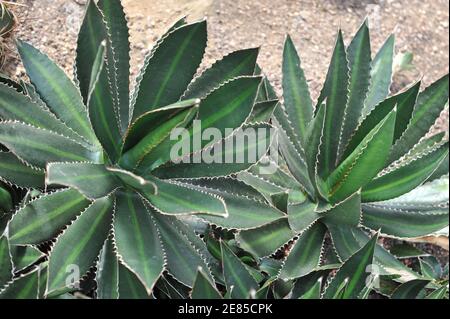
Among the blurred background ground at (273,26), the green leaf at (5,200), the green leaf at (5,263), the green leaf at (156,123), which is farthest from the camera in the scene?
the blurred background ground at (273,26)

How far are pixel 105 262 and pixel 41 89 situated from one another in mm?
481

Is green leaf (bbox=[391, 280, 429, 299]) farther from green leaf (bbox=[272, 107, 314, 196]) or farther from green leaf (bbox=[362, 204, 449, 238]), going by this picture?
green leaf (bbox=[272, 107, 314, 196])

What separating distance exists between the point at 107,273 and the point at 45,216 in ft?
0.67

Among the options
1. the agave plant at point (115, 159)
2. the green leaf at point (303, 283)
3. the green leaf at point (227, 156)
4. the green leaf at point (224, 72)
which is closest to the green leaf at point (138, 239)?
the agave plant at point (115, 159)

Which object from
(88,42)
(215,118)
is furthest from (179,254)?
(88,42)

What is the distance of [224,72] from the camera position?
1603mm

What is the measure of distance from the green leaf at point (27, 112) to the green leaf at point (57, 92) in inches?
1.0

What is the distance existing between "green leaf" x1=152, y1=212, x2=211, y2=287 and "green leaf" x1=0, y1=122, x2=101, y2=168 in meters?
0.26

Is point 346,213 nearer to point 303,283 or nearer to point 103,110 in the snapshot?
point 303,283

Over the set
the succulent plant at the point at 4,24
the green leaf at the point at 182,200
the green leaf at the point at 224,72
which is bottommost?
the green leaf at the point at 182,200

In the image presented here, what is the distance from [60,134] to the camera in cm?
152

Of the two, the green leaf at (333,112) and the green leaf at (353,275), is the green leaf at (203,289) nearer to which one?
the green leaf at (353,275)

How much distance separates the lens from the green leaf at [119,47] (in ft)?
5.18
